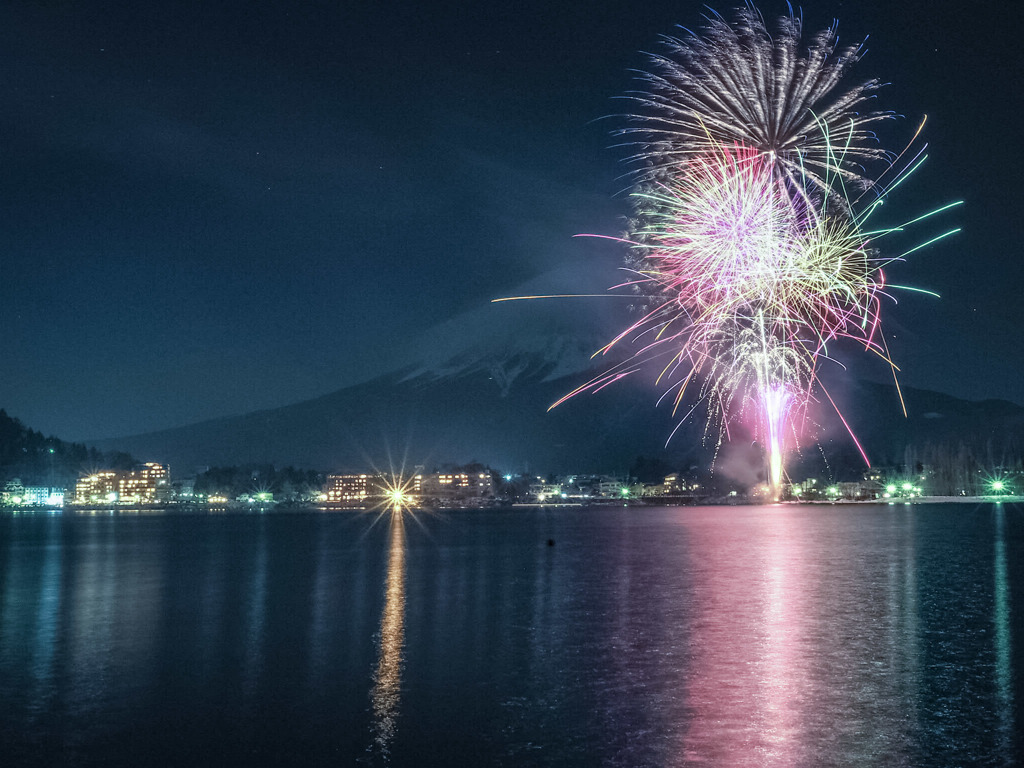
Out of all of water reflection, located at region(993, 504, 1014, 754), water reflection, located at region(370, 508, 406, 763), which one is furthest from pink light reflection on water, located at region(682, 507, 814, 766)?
water reflection, located at region(370, 508, 406, 763)

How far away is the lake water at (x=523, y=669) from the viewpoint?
10773mm

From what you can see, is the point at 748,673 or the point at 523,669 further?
the point at 523,669

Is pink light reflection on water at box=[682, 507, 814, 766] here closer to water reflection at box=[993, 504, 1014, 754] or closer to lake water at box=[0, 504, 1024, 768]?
lake water at box=[0, 504, 1024, 768]

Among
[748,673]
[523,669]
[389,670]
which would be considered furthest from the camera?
[523,669]

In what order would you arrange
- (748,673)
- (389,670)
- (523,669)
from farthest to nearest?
(523,669) → (389,670) → (748,673)

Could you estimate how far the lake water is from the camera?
10773 mm

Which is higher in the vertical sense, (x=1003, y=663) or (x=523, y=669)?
(x=1003, y=663)

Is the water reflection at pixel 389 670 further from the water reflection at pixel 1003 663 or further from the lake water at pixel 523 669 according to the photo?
the water reflection at pixel 1003 663

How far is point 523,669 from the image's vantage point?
15398 mm

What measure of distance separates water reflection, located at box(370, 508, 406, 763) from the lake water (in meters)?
0.07

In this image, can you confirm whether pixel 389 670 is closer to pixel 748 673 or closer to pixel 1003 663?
pixel 748 673

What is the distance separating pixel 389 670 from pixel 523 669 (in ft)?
7.06

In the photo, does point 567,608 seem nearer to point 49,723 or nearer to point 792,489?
point 49,723

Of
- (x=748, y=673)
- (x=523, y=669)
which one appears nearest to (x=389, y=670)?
(x=523, y=669)
